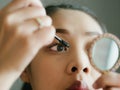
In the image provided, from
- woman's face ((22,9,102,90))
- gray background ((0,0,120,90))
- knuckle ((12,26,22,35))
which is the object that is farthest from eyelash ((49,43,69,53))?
gray background ((0,0,120,90))

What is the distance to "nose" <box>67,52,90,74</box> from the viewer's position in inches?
39.1

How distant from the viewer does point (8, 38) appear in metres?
0.72

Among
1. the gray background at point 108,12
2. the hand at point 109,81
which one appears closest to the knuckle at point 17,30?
the hand at point 109,81

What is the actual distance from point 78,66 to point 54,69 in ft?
0.36

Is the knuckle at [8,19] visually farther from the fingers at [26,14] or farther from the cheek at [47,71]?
the cheek at [47,71]

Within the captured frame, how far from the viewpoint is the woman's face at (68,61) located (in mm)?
997

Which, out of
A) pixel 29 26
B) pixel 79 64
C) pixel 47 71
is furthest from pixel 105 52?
pixel 29 26

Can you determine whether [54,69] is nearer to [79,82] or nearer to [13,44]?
[79,82]

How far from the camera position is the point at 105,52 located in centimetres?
98

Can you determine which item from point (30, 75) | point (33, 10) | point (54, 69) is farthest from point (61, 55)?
point (33, 10)

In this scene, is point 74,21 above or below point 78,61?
above

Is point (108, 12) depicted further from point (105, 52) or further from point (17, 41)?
point (17, 41)

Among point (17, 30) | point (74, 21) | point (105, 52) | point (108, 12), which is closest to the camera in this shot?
point (17, 30)

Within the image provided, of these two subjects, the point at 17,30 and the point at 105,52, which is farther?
the point at 105,52
